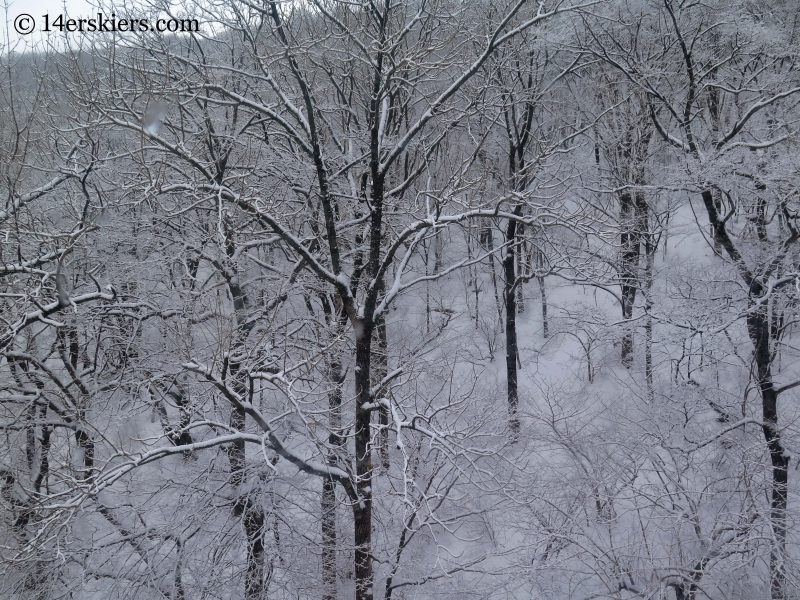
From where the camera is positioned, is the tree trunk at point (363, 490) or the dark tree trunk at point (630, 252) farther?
the dark tree trunk at point (630, 252)

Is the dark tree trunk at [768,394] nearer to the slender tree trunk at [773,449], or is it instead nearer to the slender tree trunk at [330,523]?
the slender tree trunk at [773,449]

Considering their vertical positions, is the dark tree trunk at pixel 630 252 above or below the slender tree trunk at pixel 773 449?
above

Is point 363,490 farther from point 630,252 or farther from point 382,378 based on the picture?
point 630,252

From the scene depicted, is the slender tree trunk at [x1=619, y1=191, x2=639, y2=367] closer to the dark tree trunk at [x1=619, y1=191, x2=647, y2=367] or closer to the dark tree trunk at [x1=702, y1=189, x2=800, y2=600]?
the dark tree trunk at [x1=619, y1=191, x2=647, y2=367]

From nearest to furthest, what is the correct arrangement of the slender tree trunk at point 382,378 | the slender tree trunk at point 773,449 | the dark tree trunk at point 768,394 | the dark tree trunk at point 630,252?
1. the slender tree trunk at point 773,449
2. the dark tree trunk at point 768,394
3. the slender tree trunk at point 382,378
4. the dark tree trunk at point 630,252

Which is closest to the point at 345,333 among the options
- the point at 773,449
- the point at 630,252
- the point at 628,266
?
the point at 773,449

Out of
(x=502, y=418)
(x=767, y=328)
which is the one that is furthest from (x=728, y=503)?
(x=502, y=418)

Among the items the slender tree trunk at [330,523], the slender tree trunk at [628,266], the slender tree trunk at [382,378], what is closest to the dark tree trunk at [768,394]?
the slender tree trunk at [628,266]

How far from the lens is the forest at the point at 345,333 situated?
7270mm

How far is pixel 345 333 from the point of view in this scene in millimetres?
8508

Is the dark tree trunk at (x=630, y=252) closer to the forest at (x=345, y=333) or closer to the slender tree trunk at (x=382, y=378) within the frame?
the forest at (x=345, y=333)

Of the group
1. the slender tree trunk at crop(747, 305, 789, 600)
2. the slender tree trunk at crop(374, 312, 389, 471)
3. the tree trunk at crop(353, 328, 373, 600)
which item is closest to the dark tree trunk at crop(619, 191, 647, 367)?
the slender tree trunk at crop(747, 305, 789, 600)

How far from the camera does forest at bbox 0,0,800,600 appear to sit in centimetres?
727

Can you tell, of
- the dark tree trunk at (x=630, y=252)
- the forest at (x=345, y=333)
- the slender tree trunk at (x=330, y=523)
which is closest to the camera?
the forest at (x=345, y=333)
